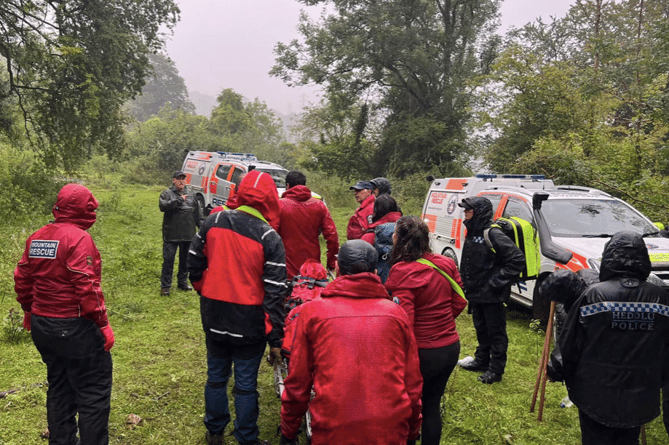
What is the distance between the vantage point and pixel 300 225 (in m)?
4.80

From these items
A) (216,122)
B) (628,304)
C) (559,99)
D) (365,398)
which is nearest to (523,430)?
(628,304)

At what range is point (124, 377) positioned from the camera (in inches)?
183

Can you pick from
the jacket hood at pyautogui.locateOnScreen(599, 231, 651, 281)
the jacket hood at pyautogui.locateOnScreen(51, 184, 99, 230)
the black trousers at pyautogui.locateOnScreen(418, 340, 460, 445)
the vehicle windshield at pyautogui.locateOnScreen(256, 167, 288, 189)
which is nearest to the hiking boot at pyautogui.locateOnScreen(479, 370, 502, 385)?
the black trousers at pyautogui.locateOnScreen(418, 340, 460, 445)

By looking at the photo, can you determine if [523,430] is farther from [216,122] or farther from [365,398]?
[216,122]

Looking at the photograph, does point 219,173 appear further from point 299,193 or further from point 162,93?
point 162,93

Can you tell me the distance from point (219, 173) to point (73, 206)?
38.7 feet

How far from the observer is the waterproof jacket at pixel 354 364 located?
2033 millimetres

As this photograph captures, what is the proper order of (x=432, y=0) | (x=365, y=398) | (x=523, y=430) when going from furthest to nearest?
(x=432, y=0) → (x=523, y=430) → (x=365, y=398)

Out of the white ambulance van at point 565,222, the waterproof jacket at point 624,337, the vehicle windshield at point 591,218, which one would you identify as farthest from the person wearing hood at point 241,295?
the vehicle windshield at point 591,218

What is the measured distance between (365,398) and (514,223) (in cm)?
342

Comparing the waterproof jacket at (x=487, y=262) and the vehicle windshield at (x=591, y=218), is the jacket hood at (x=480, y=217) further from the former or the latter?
the vehicle windshield at (x=591, y=218)

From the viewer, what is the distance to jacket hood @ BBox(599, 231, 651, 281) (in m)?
2.54

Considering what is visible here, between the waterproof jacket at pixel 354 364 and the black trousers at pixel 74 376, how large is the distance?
166 cm

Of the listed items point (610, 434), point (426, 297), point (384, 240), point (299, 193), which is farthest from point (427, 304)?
point (299, 193)
